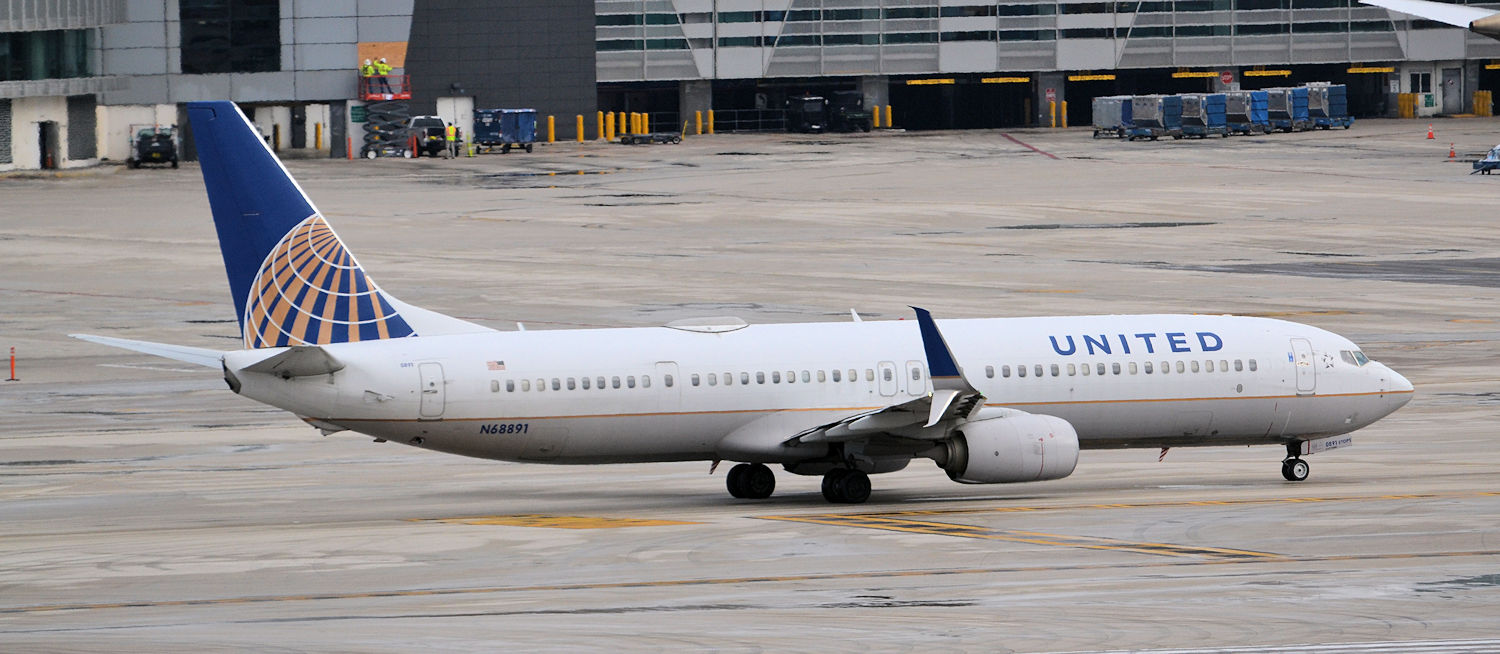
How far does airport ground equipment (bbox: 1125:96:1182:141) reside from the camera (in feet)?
490

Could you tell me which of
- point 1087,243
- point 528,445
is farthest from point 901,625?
point 1087,243

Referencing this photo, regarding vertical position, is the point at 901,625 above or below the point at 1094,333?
below

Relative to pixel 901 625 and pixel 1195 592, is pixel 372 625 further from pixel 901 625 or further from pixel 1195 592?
pixel 1195 592

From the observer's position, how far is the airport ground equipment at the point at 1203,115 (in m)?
148

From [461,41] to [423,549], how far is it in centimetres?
→ 12468

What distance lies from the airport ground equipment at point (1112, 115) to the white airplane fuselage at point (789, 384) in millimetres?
114478

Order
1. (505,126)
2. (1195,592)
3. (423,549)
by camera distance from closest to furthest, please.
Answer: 1. (1195,592)
2. (423,549)
3. (505,126)

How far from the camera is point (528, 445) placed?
35562 millimetres

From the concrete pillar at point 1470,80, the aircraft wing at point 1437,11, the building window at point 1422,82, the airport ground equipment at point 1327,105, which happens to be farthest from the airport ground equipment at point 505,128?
the concrete pillar at point 1470,80

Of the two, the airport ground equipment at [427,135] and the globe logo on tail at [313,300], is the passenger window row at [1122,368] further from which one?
the airport ground equipment at [427,135]

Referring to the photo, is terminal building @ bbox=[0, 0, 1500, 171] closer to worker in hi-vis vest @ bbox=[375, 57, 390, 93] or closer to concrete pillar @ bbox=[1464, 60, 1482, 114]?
concrete pillar @ bbox=[1464, 60, 1482, 114]

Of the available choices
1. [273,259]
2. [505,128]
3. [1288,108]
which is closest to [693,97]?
[505,128]

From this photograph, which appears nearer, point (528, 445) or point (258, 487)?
point (528, 445)

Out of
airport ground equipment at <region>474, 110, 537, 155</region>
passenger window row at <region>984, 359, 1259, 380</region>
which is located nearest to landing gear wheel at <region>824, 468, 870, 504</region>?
passenger window row at <region>984, 359, 1259, 380</region>
